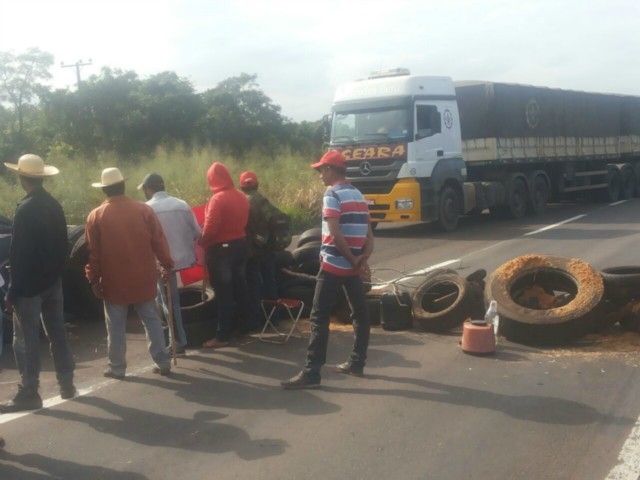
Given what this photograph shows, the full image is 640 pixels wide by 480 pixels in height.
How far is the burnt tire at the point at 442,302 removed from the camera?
8.03 m

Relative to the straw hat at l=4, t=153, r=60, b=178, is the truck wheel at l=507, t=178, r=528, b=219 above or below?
below

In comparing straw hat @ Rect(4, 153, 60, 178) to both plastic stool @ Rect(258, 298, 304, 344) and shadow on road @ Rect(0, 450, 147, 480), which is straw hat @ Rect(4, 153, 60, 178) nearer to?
shadow on road @ Rect(0, 450, 147, 480)

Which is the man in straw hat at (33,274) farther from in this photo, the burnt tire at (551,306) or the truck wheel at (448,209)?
the truck wheel at (448,209)

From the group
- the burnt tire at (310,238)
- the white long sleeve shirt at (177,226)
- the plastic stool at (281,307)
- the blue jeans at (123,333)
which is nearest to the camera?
the blue jeans at (123,333)

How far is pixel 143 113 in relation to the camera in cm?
3953

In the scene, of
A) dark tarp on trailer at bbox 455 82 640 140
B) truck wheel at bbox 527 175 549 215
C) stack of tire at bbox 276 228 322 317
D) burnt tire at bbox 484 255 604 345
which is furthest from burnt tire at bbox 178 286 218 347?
truck wheel at bbox 527 175 549 215

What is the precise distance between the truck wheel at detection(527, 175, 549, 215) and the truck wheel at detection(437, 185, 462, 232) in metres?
4.15

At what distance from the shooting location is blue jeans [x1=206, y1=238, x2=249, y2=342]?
7676mm

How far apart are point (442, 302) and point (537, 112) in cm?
1509

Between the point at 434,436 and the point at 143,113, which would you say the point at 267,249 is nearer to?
the point at 434,436

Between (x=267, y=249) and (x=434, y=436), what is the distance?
3532 mm

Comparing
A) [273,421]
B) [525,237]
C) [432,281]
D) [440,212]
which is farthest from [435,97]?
[273,421]

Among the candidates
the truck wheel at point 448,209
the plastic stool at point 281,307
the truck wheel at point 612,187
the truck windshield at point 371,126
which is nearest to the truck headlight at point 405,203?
the truck wheel at point 448,209

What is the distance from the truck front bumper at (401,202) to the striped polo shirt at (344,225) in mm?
10825
